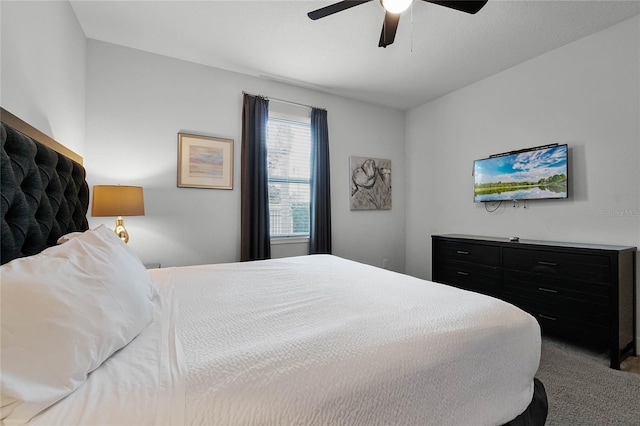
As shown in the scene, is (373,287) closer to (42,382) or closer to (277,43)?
(42,382)

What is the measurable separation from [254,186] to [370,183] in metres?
1.73

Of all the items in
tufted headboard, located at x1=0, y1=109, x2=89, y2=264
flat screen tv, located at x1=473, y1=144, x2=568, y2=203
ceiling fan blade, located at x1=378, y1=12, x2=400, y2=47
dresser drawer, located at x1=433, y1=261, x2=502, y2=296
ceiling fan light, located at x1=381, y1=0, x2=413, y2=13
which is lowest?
dresser drawer, located at x1=433, y1=261, x2=502, y2=296

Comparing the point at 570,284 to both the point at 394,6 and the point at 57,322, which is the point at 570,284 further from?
the point at 57,322

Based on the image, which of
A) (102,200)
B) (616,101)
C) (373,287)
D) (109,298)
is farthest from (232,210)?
(616,101)

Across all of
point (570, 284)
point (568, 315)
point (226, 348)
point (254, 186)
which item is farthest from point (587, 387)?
point (254, 186)

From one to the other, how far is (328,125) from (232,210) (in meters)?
1.70

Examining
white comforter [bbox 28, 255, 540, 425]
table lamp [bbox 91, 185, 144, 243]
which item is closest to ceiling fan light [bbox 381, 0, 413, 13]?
white comforter [bbox 28, 255, 540, 425]

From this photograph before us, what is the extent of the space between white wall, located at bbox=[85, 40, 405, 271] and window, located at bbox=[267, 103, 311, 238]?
321 mm

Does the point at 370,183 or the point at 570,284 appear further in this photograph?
the point at 370,183

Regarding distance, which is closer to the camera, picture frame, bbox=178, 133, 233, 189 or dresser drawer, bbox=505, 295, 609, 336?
dresser drawer, bbox=505, 295, 609, 336

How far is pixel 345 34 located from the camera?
2.54 meters

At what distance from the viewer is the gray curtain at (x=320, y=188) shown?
11.8 feet

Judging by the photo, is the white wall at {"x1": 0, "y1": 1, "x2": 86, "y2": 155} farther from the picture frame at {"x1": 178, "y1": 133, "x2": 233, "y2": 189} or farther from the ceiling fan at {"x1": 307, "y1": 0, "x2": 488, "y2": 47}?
the ceiling fan at {"x1": 307, "y1": 0, "x2": 488, "y2": 47}

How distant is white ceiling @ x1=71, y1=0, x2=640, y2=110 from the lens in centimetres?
223
